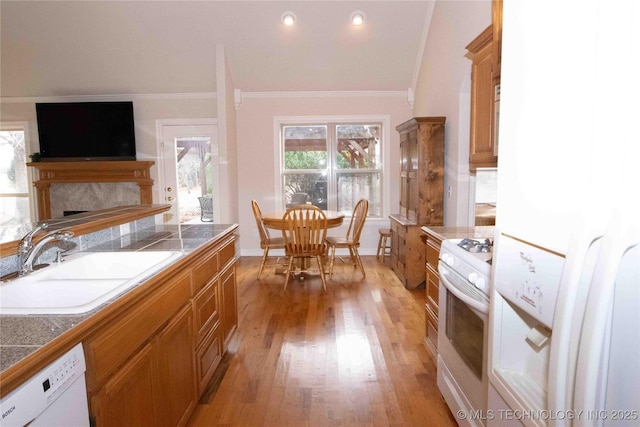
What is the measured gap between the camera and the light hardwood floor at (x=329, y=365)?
200 cm

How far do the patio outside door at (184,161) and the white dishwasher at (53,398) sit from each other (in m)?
4.51

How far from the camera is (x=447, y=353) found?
192 cm

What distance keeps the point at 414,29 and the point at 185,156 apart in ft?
11.4

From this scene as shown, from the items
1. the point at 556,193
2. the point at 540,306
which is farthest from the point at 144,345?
the point at 556,193

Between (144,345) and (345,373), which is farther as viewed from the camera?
(345,373)

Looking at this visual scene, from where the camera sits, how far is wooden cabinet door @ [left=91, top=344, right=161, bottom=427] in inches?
43.1

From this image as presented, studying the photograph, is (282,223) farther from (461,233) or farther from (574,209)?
(574,209)

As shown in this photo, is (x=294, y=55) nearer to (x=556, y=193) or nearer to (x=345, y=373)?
(x=345, y=373)

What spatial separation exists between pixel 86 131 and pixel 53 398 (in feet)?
17.9

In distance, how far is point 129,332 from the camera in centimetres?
125

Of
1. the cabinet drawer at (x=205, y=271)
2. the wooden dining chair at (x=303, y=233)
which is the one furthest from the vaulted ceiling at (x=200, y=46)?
the cabinet drawer at (x=205, y=271)

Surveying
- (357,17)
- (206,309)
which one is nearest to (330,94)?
(357,17)

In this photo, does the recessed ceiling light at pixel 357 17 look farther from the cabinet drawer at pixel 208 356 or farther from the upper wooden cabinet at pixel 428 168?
the cabinet drawer at pixel 208 356

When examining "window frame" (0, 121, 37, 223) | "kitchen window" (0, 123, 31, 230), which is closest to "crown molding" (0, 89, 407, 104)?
"window frame" (0, 121, 37, 223)
